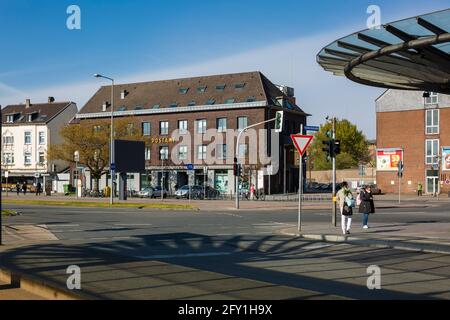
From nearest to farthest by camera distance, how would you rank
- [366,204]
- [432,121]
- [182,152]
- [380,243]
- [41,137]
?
1. [380,243]
2. [366,204]
3. [432,121]
4. [182,152]
5. [41,137]

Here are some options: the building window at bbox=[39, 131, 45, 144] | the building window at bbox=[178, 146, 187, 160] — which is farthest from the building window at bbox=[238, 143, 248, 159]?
the building window at bbox=[39, 131, 45, 144]

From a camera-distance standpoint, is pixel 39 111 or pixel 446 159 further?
pixel 39 111

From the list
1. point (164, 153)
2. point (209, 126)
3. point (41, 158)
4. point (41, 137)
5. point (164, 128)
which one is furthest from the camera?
point (41, 137)

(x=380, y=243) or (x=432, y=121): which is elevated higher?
(x=432, y=121)

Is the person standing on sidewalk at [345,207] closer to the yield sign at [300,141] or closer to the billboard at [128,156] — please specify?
the yield sign at [300,141]

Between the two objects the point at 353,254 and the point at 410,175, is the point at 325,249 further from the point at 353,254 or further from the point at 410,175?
the point at 410,175

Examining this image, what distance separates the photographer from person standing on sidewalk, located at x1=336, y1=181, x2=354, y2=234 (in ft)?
63.7

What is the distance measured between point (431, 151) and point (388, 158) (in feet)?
16.8

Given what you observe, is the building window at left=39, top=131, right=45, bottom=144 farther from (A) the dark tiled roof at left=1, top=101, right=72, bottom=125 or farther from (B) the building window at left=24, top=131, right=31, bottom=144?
(B) the building window at left=24, top=131, right=31, bottom=144

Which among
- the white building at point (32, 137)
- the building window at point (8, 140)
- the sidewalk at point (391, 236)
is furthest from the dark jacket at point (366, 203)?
the building window at point (8, 140)

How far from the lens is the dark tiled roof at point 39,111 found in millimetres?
89312

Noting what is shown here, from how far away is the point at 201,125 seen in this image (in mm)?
74250

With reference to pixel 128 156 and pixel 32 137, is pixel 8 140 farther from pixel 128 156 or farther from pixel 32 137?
pixel 128 156

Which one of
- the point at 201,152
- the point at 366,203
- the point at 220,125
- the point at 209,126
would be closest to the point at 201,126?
the point at 209,126
